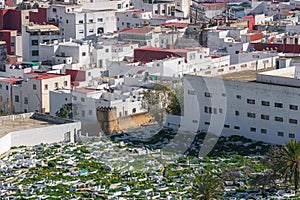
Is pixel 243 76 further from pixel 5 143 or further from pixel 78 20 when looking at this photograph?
pixel 78 20

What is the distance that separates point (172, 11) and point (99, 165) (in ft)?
111

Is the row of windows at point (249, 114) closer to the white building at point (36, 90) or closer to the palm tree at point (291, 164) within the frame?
the palm tree at point (291, 164)

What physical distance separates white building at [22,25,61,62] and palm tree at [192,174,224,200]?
2383 centimetres

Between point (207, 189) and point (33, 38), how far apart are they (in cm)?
2564

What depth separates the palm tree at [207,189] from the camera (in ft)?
91.3

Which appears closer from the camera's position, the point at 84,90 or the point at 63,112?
the point at 63,112

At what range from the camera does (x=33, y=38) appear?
5188 centimetres

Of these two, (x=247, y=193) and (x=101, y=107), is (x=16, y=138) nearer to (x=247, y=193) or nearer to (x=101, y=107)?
(x=101, y=107)

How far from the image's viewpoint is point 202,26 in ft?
176

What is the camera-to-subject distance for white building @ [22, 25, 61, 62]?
51.7 m

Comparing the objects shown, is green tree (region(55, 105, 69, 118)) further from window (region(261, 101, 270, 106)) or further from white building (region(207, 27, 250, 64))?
white building (region(207, 27, 250, 64))

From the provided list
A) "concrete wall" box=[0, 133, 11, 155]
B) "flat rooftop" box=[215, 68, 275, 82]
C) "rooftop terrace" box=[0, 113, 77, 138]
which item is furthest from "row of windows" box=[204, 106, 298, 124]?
"concrete wall" box=[0, 133, 11, 155]

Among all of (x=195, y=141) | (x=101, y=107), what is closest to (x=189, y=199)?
(x=195, y=141)

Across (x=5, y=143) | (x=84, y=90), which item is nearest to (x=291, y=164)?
(x=5, y=143)
